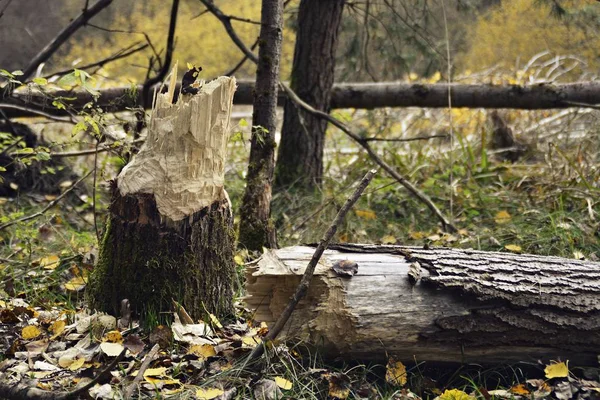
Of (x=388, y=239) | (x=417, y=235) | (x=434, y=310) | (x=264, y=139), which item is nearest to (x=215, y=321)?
(x=434, y=310)

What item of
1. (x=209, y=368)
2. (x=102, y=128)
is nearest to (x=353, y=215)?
(x=102, y=128)

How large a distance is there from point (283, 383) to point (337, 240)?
82.5 inches

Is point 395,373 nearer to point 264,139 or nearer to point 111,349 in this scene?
point 111,349

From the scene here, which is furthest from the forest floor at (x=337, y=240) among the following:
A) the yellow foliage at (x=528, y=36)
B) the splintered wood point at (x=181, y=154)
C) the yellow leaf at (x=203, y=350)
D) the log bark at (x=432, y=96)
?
the yellow foliage at (x=528, y=36)

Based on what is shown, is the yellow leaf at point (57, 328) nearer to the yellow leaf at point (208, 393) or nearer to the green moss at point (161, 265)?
the green moss at point (161, 265)

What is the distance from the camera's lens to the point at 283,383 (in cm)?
247

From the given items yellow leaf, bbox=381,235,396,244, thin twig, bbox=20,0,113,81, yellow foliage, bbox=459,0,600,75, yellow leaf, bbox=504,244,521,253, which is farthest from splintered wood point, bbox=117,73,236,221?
yellow foliage, bbox=459,0,600,75

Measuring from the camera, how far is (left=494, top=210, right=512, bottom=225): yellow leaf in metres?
4.66

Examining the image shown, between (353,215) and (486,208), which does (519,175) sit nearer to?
(486,208)

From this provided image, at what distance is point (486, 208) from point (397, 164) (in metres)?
1.13

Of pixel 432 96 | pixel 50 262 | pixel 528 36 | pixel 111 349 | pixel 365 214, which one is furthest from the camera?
pixel 528 36

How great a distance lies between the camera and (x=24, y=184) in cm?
567

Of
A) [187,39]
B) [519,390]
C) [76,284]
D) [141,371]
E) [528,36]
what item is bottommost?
[519,390]

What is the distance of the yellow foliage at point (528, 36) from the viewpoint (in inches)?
334
